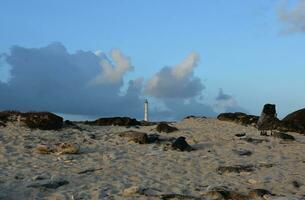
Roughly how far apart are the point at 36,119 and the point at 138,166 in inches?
349

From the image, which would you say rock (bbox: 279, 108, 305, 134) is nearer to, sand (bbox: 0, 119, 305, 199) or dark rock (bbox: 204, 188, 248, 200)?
sand (bbox: 0, 119, 305, 199)

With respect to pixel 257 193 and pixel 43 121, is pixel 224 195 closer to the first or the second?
pixel 257 193

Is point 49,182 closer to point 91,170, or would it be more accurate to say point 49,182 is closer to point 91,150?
point 91,170

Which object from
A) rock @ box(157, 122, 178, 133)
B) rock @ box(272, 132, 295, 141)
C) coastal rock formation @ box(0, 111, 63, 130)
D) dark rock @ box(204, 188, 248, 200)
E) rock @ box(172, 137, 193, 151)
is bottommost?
dark rock @ box(204, 188, 248, 200)

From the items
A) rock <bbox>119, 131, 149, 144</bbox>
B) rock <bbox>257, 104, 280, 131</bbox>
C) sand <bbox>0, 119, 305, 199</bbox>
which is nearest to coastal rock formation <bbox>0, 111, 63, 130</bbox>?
sand <bbox>0, 119, 305, 199</bbox>

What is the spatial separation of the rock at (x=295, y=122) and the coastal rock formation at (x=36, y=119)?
37.6ft

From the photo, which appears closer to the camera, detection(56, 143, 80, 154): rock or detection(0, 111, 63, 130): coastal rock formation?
detection(56, 143, 80, 154): rock

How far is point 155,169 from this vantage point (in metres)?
17.7

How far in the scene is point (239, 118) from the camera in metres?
30.4

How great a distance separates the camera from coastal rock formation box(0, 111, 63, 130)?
81.9 feet

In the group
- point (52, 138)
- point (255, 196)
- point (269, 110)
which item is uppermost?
point (269, 110)

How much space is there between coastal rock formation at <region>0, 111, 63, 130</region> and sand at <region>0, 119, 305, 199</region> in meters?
0.52

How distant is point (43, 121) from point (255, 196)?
13.6 m

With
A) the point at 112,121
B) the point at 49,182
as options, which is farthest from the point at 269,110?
the point at 49,182
